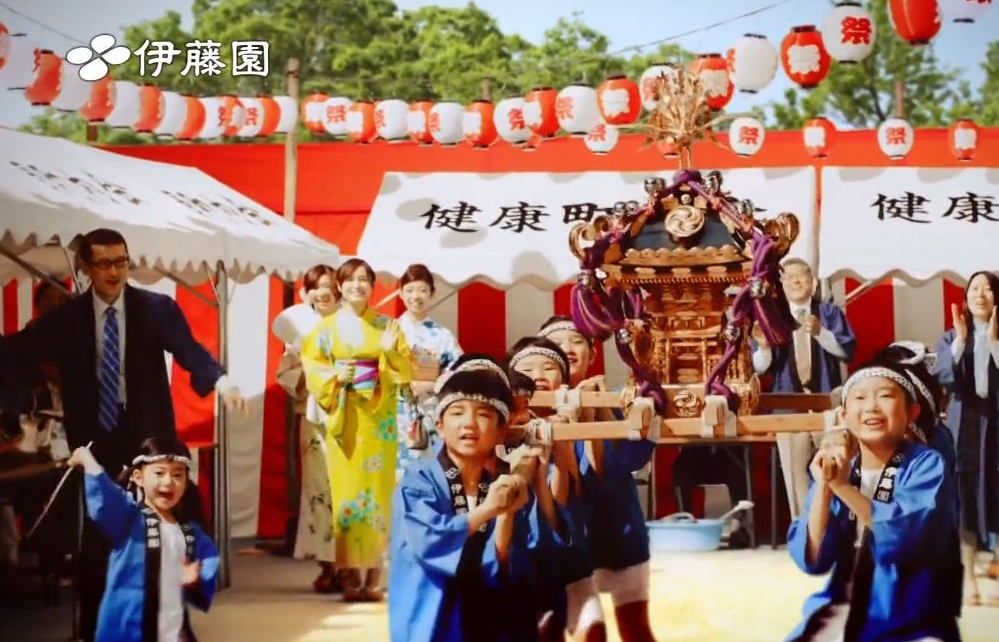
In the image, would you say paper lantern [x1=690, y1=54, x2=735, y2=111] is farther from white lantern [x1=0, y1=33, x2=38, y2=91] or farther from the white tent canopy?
white lantern [x1=0, y1=33, x2=38, y2=91]

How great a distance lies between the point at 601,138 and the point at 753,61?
596mm

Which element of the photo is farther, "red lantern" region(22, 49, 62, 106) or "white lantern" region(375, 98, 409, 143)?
"white lantern" region(375, 98, 409, 143)

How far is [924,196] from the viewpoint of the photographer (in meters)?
4.86

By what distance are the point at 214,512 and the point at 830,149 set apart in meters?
2.41

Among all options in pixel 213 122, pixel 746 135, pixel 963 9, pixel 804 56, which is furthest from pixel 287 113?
pixel 963 9

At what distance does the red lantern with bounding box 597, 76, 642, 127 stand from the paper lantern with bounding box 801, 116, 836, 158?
616 millimetres

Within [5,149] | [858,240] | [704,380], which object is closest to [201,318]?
[5,149]

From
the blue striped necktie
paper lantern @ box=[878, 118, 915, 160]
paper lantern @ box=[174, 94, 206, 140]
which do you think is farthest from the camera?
paper lantern @ box=[878, 118, 915, 160]

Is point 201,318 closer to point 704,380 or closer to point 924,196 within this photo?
point 704,380

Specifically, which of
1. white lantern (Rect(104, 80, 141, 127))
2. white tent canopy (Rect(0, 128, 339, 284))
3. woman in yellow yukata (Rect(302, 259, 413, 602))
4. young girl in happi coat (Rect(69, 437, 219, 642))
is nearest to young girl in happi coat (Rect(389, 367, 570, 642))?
woman in yellow yukata (Rect(302, 259, 413, 602))

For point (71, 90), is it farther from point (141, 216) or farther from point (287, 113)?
point (287, 113)

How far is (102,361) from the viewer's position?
4.42m

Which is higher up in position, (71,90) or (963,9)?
(963,9)

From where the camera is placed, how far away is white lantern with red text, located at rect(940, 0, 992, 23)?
4410 mm
